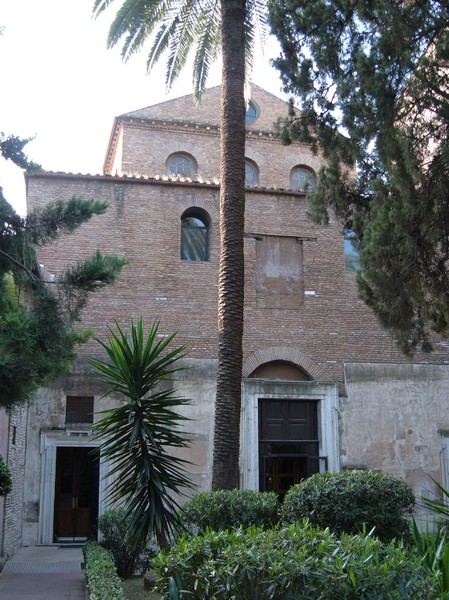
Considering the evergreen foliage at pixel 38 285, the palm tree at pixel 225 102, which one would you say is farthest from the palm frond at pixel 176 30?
the evergreen foliage at pixel 38 285

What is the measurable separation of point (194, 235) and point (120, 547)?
8.65m

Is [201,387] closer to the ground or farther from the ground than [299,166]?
closer to the ground

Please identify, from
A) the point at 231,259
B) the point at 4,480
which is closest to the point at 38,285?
the point at 231,259

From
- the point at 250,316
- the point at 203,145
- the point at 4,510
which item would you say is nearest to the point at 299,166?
the point at 203,145

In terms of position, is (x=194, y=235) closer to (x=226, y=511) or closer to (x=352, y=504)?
(x=226, y=511)

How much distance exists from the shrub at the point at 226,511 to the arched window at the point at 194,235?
9.58 m

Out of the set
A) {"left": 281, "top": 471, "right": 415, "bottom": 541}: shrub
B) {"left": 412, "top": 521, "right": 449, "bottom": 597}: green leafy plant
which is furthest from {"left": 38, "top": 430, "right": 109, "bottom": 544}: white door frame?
{"left": 412, "top": 521, "right": 449, "bottom": 597}: green leafy plant

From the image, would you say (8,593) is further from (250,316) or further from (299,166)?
(299,166)

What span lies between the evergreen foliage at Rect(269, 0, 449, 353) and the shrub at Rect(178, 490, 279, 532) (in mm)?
4914

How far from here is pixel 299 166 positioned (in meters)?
24.9

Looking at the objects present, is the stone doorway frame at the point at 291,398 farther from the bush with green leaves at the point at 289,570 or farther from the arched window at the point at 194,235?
the bush with green leaves at the point at 289,570

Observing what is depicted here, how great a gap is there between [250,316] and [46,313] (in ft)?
27.9

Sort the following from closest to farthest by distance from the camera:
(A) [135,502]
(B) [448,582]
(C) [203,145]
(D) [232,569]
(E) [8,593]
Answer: (D) [232,569]
(B) [448,582]
(A) [135,502]
(E) [8,593]
(C) [203,145]

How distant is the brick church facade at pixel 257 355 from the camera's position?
16328 millimetres
